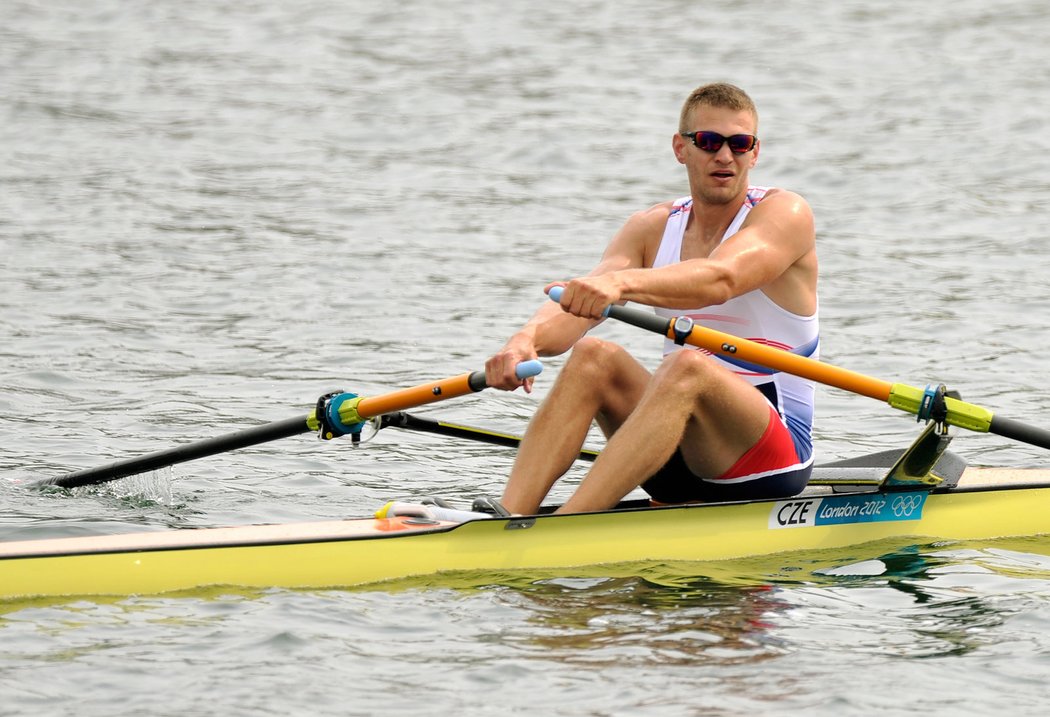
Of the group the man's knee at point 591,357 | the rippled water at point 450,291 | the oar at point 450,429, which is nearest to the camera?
the rippled water at point 450,291

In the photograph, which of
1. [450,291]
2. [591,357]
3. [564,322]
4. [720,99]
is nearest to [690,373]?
[591,357]

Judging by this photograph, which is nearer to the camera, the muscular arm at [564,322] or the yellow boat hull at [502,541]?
the yellow boat hull at [502,541]

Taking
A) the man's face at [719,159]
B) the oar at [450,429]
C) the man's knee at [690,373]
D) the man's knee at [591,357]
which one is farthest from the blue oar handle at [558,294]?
the oar at [450,429]

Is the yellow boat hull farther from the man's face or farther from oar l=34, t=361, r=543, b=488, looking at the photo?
the man's face

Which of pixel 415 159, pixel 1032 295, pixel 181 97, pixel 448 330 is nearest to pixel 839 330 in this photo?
pixel 1032 295

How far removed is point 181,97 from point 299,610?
51.3 feet

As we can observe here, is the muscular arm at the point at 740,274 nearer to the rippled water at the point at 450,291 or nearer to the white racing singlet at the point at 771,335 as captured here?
the white racing singlet at the point at 771,335

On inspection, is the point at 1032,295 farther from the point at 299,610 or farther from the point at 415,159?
the point at 299,610

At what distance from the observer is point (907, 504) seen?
7.23 metres

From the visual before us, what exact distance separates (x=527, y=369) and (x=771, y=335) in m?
1.17

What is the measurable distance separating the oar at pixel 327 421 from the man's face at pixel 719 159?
44.9 inches

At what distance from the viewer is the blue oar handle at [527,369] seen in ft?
21.6

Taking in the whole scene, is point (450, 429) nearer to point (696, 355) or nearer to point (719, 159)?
point (696, 355)

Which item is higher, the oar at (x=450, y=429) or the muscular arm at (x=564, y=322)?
the muscular arm at (x=564, y=322)
